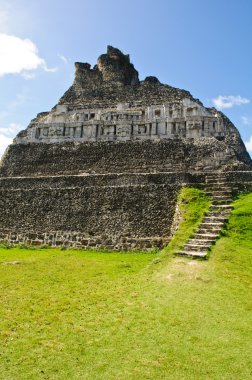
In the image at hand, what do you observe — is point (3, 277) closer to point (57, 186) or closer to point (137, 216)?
point (137, 216)

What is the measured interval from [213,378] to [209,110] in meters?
26.1

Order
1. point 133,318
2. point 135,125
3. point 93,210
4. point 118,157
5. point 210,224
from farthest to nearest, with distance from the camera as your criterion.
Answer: point 135,125 → point 118,157 → point 93,210 → point 210,224 → point 133,318

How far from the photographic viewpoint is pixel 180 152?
2297 cm

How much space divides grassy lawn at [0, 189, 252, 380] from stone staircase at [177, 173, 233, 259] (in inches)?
14.5

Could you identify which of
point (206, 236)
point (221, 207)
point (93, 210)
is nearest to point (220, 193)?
point (221, 207)

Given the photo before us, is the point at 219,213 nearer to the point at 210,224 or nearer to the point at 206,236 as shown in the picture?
the point at 210,224

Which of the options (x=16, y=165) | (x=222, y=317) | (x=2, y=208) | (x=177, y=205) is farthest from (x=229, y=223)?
(x=16, y=165)

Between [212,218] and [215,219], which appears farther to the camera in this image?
[212,218]

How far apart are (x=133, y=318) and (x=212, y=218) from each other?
7537 mm

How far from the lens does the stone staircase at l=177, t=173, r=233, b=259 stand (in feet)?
42.8

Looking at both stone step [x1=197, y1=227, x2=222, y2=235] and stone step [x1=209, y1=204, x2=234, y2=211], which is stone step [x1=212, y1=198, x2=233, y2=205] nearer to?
stone step [x1=209, y1=204, x2=234, y2=211]

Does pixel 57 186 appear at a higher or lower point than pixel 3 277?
higher

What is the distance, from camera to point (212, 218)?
1512cm

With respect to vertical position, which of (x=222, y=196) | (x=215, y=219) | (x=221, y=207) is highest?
(x=222, y=196)
